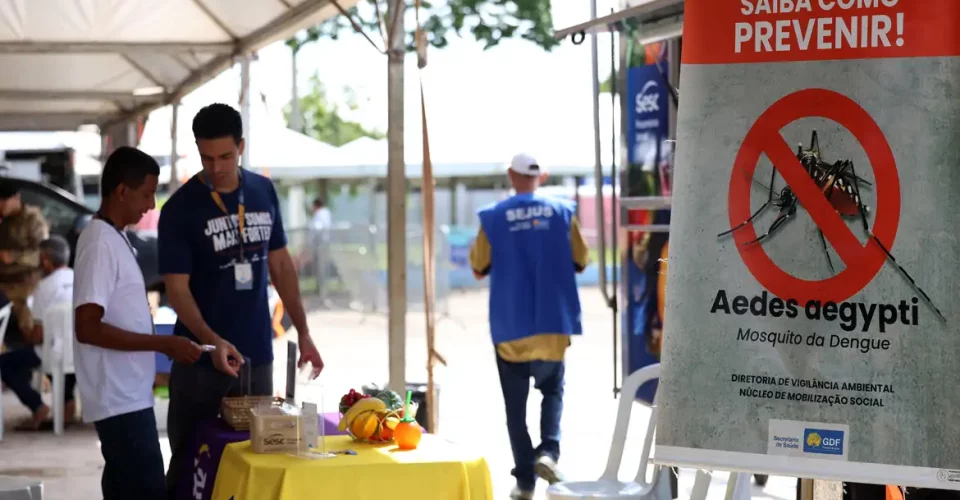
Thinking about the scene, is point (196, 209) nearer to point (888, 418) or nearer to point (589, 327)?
point (888, 418)

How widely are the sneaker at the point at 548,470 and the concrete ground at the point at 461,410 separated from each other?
11.8 inches

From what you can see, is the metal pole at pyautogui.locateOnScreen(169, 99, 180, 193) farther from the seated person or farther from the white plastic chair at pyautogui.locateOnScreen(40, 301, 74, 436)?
the white plastic chair at pyautogui.locateOnScreen(40, 301, 74, 436)

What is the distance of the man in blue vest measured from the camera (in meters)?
7.31

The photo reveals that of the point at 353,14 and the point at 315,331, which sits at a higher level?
the point at 353,14

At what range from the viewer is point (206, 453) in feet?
14.9

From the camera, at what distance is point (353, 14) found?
23.6 ft

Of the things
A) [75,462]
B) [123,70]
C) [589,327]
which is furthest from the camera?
[589,327]

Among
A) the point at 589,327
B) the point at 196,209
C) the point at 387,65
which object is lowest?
the point at 589,327

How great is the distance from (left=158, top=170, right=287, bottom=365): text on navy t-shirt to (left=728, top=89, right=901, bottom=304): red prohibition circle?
2.42 meters

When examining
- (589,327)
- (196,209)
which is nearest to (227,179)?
(196,209)

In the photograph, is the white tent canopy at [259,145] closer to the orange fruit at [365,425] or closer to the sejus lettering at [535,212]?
the sejus lettering at [535,212]

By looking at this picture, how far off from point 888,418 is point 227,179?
9.02ft

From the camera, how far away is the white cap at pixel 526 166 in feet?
24.5

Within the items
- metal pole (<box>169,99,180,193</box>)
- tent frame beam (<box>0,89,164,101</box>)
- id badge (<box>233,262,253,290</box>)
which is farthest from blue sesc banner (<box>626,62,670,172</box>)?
tent frame beam (<box>0,89,164,101</box>)
